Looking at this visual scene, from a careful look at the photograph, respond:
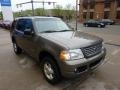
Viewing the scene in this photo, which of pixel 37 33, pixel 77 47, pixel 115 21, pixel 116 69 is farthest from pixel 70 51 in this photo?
pixel 115 21

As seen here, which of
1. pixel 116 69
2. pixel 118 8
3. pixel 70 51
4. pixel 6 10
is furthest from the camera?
pixel 118 8

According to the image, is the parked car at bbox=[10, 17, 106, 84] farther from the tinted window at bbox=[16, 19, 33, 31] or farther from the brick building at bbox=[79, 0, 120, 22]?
the brick building at bbox=[79, 0, 120, 22]

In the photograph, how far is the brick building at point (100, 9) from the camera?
38844 millimetres

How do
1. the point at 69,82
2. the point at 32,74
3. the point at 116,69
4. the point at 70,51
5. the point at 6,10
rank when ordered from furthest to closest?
the point at 6,10
the point at 116,69
the point at 32,74
the point at 69,82
the point at 70,51

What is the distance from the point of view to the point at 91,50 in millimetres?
3719

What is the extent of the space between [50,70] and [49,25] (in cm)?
166

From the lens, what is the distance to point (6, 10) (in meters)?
24.9

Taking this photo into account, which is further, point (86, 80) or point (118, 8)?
point (118, 8)

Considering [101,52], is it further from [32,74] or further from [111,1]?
[111,1]

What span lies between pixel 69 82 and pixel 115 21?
124 feet

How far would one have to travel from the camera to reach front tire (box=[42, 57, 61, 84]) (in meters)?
3.71

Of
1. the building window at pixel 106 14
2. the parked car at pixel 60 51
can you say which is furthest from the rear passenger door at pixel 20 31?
the building window at pixel 106 14

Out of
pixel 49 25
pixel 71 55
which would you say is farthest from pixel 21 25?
pixel 71 55

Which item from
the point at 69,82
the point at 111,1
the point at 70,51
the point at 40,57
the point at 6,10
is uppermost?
the point at 111,1
